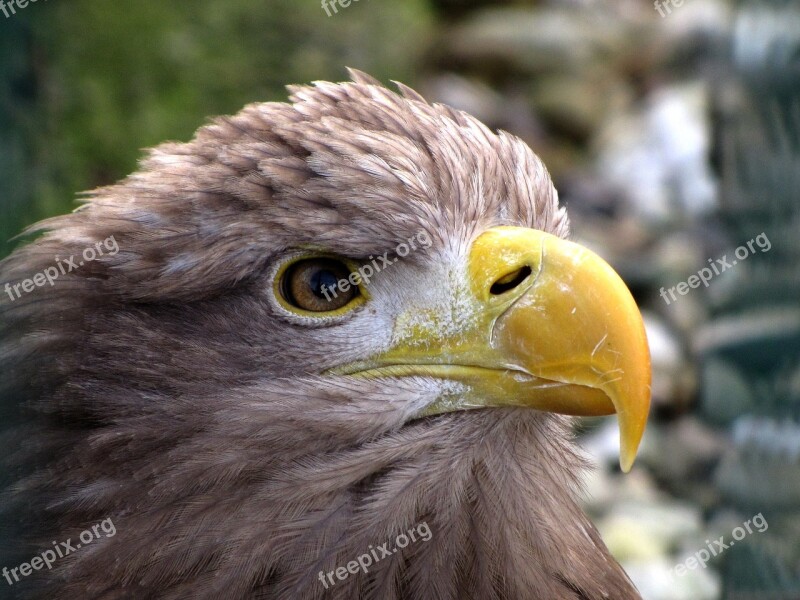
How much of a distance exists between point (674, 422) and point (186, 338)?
3946 mm

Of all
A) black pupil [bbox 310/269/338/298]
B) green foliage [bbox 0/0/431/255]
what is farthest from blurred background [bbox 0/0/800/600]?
black pupil [bbox 310/269/338/298]

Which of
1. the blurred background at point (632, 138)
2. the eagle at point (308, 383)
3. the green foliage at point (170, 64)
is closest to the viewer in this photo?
the blurred background at point (632, 138)

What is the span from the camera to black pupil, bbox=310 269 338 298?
2416 mm

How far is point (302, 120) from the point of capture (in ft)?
8.39

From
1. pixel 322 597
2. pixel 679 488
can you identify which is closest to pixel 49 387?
pixel 322 597

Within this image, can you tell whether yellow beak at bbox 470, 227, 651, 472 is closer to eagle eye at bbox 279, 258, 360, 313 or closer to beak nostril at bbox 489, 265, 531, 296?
beak nostril at bbox 489, 265, 531, 296

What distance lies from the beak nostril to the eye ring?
311 mm

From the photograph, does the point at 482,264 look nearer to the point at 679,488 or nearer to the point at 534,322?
the point at 534,322

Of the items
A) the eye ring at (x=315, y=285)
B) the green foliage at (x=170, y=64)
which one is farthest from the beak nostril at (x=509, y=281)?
the green foliage at (x=170, y=64)

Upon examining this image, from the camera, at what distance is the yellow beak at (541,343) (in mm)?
2293

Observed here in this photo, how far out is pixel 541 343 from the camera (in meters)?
2.31

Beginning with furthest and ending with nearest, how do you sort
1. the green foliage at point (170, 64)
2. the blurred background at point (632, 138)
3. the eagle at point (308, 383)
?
1. the green foliage at point (170, 64)
2. the eagle at point (308, 383)
3. the blurred background at point (632, 138)

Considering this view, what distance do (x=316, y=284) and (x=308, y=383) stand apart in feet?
0.73

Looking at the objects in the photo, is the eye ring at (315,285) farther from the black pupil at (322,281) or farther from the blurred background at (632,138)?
the blurred background at (632,138)
